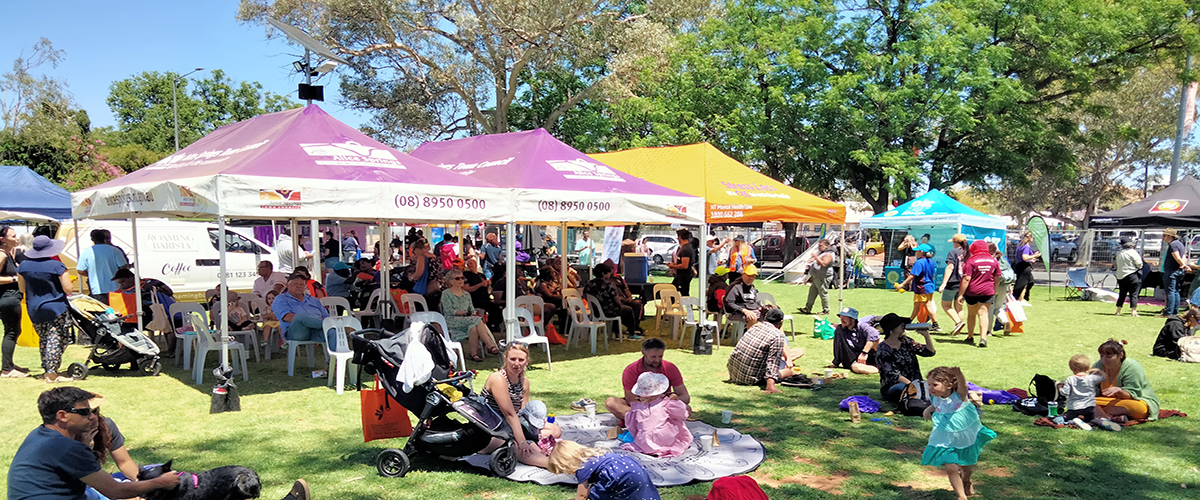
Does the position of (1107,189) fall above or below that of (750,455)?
above

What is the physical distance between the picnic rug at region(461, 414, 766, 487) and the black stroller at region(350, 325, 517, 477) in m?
0.17

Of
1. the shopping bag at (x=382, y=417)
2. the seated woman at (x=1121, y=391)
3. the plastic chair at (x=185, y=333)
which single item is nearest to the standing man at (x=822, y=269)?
the seated woman at (x=1121, y=391)

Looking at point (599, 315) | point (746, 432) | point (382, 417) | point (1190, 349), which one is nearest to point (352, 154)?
point (382, 417)

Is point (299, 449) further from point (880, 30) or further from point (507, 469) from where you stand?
point (880, 30)

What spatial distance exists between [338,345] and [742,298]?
208 inches

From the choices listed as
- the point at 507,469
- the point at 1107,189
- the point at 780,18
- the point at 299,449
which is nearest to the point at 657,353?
the point at 507,469

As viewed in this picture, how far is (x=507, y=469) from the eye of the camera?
4.75m

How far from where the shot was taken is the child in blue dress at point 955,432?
422 cm

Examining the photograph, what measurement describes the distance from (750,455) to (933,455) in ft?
4.16

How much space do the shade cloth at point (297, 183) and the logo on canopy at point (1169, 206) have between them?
1540cm

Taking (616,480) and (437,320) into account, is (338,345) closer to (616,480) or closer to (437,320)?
(437,320)

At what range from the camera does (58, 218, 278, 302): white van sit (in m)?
13.6

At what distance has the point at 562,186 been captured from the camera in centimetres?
849

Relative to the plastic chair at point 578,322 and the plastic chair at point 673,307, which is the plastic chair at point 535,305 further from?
the plastic chair at point 673,307
